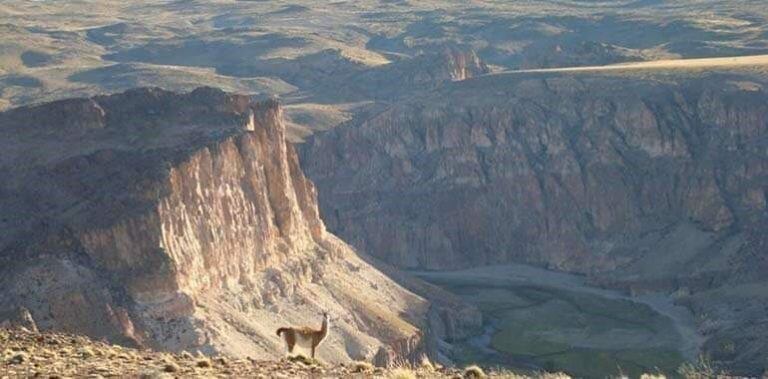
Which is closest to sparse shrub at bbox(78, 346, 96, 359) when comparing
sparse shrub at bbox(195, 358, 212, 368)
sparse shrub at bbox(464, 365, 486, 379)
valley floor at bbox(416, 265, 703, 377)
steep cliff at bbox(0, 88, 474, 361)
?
sparse shrub at bbox(195, 358, 212, 368)

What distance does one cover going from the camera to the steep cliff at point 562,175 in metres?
120

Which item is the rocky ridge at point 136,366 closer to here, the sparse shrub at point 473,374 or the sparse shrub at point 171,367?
the sparse shrub at point 171,367

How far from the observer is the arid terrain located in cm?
6131

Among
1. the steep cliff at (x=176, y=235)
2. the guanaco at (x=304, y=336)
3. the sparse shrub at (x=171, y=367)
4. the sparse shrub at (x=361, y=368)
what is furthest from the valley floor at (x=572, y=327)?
the sparse shrub at (x=171, y=367)

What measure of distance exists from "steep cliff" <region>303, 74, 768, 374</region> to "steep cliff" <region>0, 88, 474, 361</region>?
42.6 metres

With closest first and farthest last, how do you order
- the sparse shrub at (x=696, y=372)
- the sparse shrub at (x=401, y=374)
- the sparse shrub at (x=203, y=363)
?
the sparse shrub at (x=401, y=374), the sparse shrub at (x=203, y=363), the sparse shrub at (x=696, y=372)

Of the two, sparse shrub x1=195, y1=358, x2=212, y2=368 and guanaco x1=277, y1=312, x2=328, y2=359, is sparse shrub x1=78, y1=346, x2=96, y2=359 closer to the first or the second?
sparse shrub x1=195, y1=358, x2=212, y2=368

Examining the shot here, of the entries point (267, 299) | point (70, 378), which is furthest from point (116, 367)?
point (267, 299)

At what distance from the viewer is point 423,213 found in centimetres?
13262

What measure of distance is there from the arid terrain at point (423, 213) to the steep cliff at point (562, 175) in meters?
0.27

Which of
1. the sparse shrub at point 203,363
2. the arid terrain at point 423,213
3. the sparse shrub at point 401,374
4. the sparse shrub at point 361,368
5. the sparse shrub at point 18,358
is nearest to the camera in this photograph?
the sparse shrub at point 401,374

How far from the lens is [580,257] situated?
123m

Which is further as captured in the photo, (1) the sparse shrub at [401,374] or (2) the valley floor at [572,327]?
(2) the valley floor at [572,327]

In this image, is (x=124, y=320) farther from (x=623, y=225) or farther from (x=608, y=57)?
(x=608, y=57)
